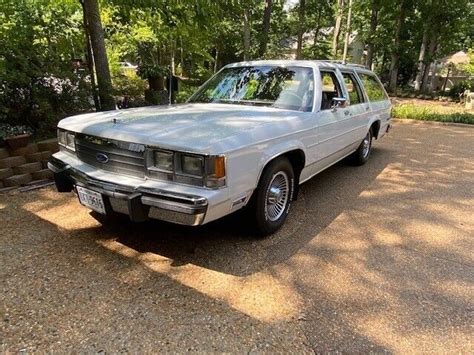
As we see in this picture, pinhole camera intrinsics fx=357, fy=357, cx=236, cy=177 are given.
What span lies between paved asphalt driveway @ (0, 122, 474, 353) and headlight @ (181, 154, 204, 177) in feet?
2.81

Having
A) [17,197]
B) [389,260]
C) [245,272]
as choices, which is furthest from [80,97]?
[389,260]

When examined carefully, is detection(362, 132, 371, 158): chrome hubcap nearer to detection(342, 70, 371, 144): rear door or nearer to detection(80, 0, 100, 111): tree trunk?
detection(342, 70, 371, 144): rear door

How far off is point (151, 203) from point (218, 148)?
2.10 ft

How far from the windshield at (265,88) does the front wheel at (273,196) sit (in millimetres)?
813

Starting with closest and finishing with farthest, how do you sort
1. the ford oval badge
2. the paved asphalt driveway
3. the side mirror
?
the paved asphalt driveway
the ford oval badge
the side mirror

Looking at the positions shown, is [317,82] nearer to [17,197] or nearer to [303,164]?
[303,164]

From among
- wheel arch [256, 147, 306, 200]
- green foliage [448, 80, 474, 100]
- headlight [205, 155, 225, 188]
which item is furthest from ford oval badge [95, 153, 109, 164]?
green foliage [448, 80, 474, 100]

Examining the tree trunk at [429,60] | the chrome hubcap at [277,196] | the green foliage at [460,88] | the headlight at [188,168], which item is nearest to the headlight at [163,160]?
the headlight at [188,168]

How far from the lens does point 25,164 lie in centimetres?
457

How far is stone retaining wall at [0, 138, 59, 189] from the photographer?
439cm

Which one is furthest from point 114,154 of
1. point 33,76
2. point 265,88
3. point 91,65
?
point 91,65

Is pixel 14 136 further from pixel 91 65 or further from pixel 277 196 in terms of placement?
pixel 277 196

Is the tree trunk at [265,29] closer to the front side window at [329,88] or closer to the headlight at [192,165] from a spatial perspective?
the front side window at [329,88]

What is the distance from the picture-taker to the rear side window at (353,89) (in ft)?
17.2
